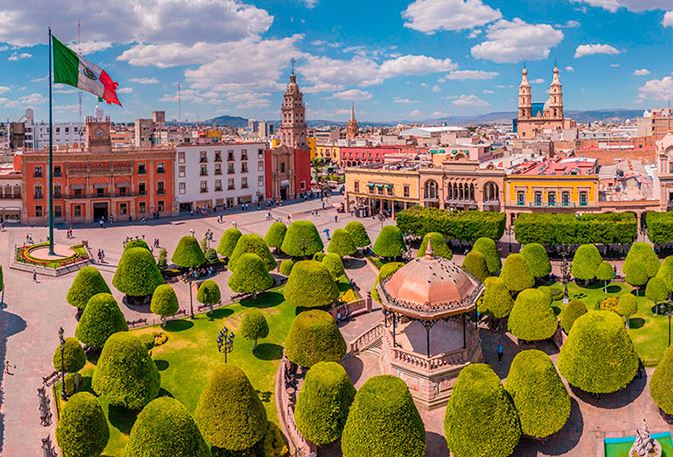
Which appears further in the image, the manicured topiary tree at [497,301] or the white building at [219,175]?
the white building at [219,175]

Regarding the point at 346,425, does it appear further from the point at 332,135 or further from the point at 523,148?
the point at 332,135

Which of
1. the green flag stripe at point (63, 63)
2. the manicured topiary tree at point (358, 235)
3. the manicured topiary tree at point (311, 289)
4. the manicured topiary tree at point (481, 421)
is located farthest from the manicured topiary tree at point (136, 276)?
the manicured topiary tree at point (481, 421)

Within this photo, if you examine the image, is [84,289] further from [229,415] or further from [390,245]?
[390,245]

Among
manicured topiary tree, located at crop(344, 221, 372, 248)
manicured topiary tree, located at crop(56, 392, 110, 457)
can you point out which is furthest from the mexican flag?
manicured topiary tree, located at crop(56, 392, 110, 457)

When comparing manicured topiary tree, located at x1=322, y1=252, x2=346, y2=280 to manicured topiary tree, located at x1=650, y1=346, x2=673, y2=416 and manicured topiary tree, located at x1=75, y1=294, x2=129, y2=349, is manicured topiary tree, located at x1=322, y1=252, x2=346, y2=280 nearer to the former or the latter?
manicured topiary tree, located at x1=75, y1=294, x2=129, y2=349

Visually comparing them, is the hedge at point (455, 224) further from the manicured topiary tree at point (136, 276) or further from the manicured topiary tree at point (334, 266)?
the manicured topiary tree at point (136, 276)

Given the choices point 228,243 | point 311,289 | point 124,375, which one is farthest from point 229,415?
point 228,243

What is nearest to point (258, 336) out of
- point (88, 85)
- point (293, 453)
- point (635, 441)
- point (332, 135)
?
point (293, 453)
